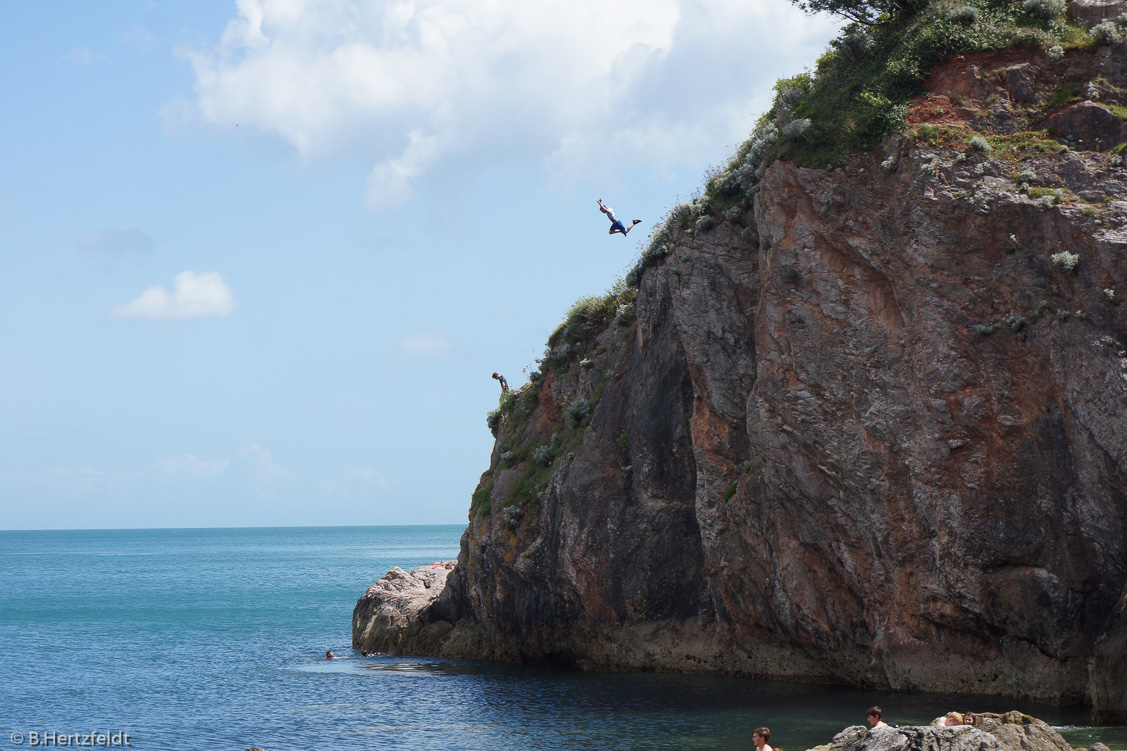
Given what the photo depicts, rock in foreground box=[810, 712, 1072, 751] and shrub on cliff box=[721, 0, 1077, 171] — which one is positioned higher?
shrub on cliff box=[721, 0, 1077, 171]

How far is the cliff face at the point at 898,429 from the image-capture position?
26875mm

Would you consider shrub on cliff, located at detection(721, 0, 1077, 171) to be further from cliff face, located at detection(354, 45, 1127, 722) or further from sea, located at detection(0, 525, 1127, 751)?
sea, located at detection(0, 525, 1127, 751)

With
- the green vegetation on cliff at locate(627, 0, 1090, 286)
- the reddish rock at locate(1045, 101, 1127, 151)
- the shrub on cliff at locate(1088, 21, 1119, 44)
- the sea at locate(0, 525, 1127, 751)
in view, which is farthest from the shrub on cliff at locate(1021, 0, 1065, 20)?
the sea at locate(0, 525, 1127, 751)

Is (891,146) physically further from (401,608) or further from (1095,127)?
(401,608)

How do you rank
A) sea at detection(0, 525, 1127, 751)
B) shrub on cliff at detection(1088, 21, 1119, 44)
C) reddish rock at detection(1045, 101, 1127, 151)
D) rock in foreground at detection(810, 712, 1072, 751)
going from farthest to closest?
shrub on cliff at detection(1088, 21, 1119, 44) → reddish rock at detection(1045, 101, 1127, 151) → sea at detection(0, 525, 1127, 751) → rock in foreground at detection(810, 712, 1072, 751)

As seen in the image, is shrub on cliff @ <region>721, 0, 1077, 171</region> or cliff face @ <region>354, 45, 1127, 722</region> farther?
shrub on cliff @ <region>721, 0, 1077, 171</region>

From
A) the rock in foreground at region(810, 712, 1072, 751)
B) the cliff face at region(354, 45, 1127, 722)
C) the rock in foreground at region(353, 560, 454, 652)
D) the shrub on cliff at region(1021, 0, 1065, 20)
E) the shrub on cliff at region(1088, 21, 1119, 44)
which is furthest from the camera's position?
the rock in foreground at region(353, 560, 454, 652)

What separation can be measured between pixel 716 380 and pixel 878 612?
33.1 feet

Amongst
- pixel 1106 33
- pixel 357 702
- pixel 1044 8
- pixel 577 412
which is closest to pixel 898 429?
pixel 1106 33

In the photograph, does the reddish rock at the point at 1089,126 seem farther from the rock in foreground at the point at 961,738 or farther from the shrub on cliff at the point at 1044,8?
the rock in foreground at the point at 961,738

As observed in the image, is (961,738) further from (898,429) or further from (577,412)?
(577,412)

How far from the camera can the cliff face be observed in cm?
2688

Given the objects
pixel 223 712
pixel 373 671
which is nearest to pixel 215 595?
pixel 373 671

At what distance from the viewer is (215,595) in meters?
95.8
